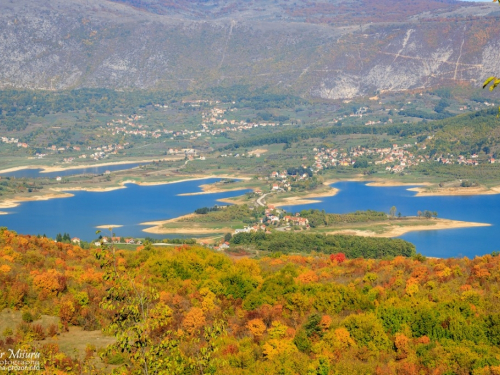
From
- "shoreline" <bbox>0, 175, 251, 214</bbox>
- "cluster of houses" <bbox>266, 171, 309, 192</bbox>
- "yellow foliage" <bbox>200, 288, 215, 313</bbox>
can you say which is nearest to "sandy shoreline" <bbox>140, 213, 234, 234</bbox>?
"shoreline" <bbox>0, 175, 251, 214</bbox>

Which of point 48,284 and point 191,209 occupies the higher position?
point 48,284

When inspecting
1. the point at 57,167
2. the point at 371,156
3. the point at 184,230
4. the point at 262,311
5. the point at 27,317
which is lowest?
the point at 371,156

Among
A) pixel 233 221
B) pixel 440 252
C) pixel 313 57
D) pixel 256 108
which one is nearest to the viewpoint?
pixel 440 252

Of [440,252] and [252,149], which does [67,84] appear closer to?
[252,149]

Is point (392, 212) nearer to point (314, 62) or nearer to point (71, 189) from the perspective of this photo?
point (71, 189)

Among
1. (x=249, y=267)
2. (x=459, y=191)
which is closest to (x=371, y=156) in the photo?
(x=459, y=191)

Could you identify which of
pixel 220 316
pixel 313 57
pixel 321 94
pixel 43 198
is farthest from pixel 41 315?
pixel 313 57

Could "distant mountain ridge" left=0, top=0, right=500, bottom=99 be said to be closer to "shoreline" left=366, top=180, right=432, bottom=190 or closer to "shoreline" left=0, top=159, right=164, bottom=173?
"shoreline" left=0, top=159, right=164, bottom=173
